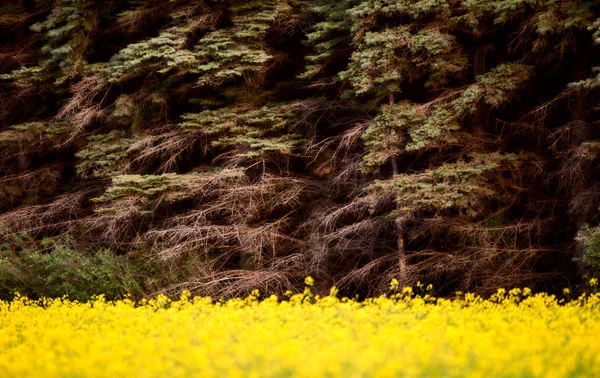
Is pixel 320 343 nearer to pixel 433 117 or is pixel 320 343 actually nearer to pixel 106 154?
pixel 433 117

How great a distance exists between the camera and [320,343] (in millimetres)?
6242

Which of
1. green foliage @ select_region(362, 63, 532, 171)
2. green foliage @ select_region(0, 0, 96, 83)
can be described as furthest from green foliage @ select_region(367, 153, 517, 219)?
green foliage @ select_region(0, 0, 96, 83)

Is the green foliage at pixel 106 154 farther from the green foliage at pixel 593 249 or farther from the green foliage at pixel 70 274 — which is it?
the green foliage at pixel 593 249

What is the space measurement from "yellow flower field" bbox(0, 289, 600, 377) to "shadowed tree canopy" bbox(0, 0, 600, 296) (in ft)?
11.3

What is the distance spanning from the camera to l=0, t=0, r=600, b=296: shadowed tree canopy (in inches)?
477

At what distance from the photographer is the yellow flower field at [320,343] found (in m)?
5.16

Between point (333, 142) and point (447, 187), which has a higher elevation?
point (333, 142)

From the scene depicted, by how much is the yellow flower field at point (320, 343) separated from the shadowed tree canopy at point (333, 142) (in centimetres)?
346

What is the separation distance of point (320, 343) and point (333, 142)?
27.5 feet

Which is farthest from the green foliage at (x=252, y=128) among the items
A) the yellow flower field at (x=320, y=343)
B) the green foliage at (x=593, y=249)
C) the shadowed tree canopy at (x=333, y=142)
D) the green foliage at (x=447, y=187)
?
the green foliage at (x=593, y=249)

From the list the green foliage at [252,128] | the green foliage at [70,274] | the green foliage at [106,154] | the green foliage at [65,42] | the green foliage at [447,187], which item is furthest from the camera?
the green foliage at [65,42]

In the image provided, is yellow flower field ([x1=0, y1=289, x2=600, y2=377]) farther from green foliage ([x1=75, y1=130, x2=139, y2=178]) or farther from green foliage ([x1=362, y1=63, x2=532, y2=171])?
green foliage ([x1=75, y1=130, x2=139, y2=178])

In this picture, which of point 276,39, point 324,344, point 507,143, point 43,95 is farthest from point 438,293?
point 43,95

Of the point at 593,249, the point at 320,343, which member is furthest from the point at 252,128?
the point at 320,343
